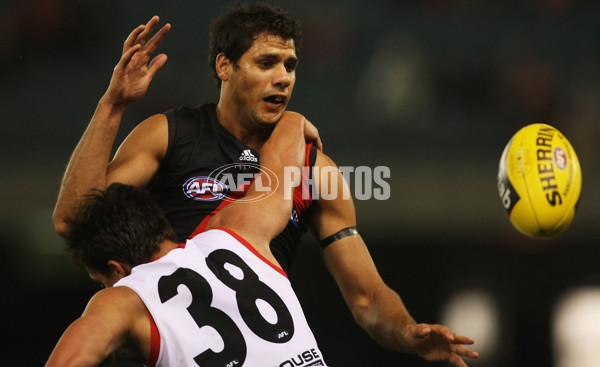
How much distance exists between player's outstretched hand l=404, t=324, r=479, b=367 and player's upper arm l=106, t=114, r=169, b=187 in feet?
4.57

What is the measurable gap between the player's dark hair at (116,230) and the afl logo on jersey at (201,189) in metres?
0.82

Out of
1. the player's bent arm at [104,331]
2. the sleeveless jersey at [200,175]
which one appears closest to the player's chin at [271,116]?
the sleeveless jersey at [200,175]

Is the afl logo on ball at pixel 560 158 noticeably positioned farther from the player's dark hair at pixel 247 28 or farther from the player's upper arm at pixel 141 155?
the player's upper arm at pixel 141 155

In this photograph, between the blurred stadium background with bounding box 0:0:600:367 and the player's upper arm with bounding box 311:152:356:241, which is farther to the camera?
the blurred stadium background with bounding box 0:0:600:367

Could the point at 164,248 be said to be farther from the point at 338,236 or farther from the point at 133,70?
the point at 338,236

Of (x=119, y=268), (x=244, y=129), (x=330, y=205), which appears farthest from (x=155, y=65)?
(x=119, y=268)

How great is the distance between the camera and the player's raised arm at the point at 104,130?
3.36m

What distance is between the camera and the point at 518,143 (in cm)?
390

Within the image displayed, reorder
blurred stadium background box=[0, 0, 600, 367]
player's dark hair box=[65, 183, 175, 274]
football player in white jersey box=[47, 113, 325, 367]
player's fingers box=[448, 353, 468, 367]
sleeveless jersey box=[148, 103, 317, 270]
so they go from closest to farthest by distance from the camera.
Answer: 1. football player in white jersey box=[47, 113, 325, 367]
2. player's dark hair box=[65, 183, 175, 274]
3. player's fingers box=[448, 353, 468, 367]
4. sleeveless jersey box=[148, 103, 317, 270]
5. blurred stadium background box=[0, 0, 600, 367]

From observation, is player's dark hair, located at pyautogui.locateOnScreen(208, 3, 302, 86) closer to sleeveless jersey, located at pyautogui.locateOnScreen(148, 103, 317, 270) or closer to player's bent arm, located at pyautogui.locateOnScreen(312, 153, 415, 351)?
sleeveless jersey, located at pyautogui.locateOnScreen(148, 103, 317, 270)

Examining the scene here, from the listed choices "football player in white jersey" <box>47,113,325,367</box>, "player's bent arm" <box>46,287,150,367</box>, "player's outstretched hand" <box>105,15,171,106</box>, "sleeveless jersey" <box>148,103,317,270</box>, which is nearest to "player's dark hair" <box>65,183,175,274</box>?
"football player in white jersey" <box>47,113,325,367</box>

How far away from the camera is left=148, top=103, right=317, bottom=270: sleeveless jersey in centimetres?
372

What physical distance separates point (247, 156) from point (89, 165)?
0.79 m

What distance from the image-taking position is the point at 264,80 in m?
3.81
